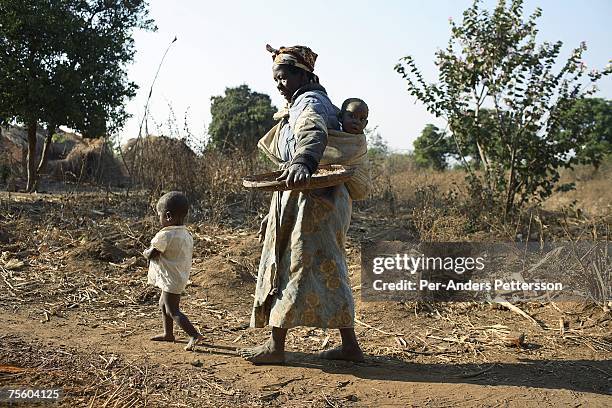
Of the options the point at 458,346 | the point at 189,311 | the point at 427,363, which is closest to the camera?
the point at 427,363

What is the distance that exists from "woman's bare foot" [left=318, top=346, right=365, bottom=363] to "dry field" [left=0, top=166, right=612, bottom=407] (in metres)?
0.05

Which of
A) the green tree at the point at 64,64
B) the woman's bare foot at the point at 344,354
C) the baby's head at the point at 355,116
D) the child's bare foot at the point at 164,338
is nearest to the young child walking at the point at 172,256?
the child's bare foot at the point at 164,338

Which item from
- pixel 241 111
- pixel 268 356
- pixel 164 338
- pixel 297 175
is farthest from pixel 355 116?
pixel 241 111

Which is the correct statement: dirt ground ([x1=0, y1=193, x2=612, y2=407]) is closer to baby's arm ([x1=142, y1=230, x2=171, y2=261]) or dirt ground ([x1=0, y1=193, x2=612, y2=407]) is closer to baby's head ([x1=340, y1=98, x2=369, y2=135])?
baby's arm ([x1=142, y1=230, x2=171, y2=261])

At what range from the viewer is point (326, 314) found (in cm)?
344

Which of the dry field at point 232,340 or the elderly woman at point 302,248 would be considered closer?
the dry field at point 232,340

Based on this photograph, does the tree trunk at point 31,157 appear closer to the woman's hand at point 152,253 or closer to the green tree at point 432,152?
the woman's hand at point 152,253

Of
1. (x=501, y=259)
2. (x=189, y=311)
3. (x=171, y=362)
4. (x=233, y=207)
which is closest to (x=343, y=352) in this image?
(x=171, y=362)

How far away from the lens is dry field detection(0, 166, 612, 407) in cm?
321

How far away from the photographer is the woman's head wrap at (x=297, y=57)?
139 inches

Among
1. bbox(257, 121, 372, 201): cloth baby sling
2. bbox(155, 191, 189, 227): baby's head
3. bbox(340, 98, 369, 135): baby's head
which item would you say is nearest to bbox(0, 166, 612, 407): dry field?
bbox(155, 191, 189, 227): baby's head

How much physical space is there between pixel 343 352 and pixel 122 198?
5962 mm

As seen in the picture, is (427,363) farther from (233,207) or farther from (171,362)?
(233,207)

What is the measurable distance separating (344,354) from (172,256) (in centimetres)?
123
